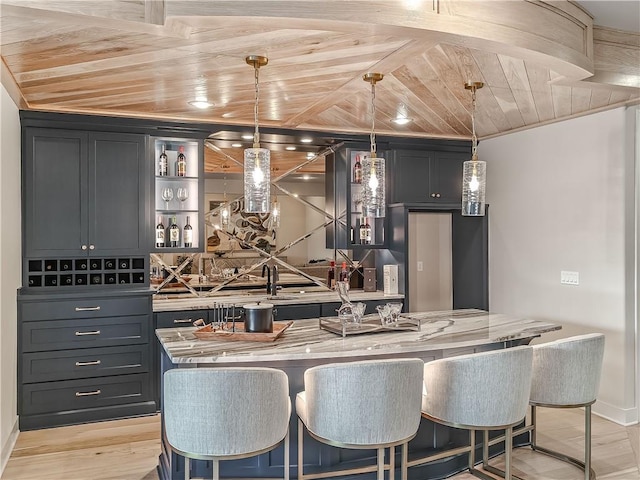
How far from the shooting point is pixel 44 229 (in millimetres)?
4211

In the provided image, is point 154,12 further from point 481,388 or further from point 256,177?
point 481,388

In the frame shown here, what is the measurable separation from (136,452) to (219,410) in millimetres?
1770

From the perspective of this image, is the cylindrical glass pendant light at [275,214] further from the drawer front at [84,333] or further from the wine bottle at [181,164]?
the drawer front at [84,333]

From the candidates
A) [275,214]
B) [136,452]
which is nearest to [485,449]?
[136,452]

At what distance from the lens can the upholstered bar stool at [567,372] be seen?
3.06 m

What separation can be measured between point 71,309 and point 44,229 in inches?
26.3

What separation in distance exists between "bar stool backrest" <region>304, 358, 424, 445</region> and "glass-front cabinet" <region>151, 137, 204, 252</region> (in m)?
2.68

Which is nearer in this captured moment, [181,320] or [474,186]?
[474,186]

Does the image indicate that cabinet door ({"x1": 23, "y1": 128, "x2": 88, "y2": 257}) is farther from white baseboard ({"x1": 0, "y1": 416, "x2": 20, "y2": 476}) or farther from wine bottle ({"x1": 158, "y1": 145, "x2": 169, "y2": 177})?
white baseboard ({"x1": 0, "y1": 416, "x2": 20, "y2": 476})

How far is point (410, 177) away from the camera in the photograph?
17.5 ft

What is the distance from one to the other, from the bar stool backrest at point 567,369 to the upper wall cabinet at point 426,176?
2474mm

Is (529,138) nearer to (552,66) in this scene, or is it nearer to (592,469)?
(552,66)

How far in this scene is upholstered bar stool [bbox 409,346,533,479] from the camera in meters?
2.68

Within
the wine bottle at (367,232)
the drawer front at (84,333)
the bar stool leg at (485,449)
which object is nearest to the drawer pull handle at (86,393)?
the drawer front at (84,333)
